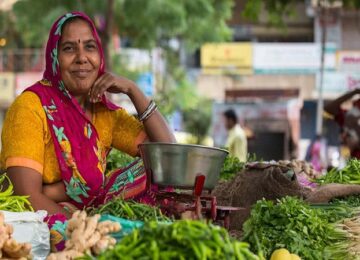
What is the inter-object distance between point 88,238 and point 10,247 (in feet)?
1.06

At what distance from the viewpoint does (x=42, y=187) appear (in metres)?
4.52

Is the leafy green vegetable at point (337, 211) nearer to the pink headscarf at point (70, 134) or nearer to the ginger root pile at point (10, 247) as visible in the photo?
the pink headscarf at point (70, 134)

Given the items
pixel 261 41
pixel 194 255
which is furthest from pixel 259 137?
pixel 194 255

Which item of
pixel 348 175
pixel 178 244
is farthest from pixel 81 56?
pixel 348 175

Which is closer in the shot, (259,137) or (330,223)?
(330,223)

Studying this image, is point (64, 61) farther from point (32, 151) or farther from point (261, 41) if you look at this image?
point (261, 41)

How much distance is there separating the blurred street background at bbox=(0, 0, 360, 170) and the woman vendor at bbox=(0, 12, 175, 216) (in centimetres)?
702

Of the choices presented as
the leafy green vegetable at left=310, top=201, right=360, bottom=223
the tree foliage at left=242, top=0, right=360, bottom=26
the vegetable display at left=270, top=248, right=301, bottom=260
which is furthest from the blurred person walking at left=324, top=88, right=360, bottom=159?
the vegetable display at left=270, top=248, right=301, bottom=260

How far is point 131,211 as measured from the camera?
3.67 m

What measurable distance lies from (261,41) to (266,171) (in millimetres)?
28873

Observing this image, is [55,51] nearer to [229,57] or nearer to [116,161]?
[116,161]

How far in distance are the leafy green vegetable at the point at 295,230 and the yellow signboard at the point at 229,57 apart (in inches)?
1015

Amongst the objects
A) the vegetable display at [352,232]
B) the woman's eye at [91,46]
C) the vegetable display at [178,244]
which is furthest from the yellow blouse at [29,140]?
the vegetable display at [178,244]

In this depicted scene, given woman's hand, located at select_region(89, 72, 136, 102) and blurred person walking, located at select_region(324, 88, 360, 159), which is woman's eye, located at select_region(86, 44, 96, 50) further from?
blurred person walking, located at select_region(324, 88, 360, 159)
